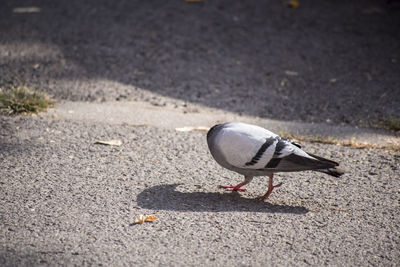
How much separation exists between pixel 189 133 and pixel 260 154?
149cm

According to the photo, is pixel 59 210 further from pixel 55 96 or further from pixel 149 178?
pixel 55 96

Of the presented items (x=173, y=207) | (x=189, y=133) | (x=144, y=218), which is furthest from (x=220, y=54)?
(x=144, y=218)

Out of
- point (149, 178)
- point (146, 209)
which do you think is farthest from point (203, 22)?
point (146, 209)

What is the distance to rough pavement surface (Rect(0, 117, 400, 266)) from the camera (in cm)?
266

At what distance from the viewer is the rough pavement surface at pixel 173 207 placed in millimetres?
2656

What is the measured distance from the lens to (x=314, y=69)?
6.13m

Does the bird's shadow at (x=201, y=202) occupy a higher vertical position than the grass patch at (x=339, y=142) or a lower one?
lower

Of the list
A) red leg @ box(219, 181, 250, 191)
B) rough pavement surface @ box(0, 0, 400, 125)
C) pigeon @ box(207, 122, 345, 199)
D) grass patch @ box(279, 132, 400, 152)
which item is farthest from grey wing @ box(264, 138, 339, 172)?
rough pavement surface @ box(0, 0, 400, 125)

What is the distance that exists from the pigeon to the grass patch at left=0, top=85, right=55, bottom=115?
241 cm

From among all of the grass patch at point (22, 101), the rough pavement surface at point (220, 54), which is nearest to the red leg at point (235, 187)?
the rough pavement surface at point (220, 54)

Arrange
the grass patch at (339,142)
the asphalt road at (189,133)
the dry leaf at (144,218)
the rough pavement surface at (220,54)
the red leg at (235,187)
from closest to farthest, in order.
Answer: the asphalt road at (189,133) → the dry leaf at (144,218) → the red leg at (235,187) → the grass patch at (339,142) → the rough pavement surface at (220,54)

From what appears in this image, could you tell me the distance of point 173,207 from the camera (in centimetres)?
317

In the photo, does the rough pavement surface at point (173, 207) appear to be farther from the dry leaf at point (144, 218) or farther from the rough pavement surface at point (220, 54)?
the rough pavement surface at point (220, 54)

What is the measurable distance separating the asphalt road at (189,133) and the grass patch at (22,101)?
0.48 feet
